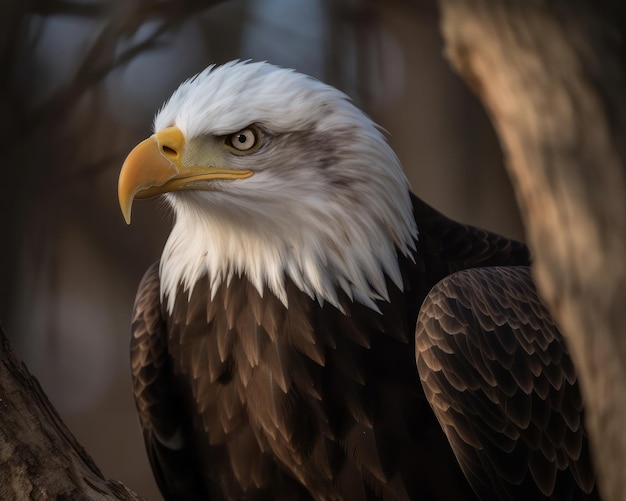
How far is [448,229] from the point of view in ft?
10.3

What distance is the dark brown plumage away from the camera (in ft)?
9.03

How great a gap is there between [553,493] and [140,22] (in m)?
3.04

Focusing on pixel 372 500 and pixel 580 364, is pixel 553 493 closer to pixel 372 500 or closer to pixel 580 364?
pixel 372 500

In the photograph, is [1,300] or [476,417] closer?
[476,417]

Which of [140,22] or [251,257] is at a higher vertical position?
[140,22]

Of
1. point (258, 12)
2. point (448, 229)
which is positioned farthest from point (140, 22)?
point (448, 229)

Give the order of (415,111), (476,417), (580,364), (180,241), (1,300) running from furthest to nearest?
(415,111), (1,300), (180,241), (476,417), (580,364)

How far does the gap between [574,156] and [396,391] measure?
5.04ft

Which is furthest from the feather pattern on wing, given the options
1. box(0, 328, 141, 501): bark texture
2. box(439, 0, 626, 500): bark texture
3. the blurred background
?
the blurred background

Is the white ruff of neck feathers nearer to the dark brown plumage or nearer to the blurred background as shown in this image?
the dark brown plumage

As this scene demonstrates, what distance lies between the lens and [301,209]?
285 cm

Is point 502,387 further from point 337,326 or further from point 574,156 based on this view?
point 574,156

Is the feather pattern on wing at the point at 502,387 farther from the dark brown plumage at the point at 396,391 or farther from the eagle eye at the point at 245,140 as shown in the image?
the eagle eye at the point at 245,140

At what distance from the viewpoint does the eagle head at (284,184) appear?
9.18 feet
